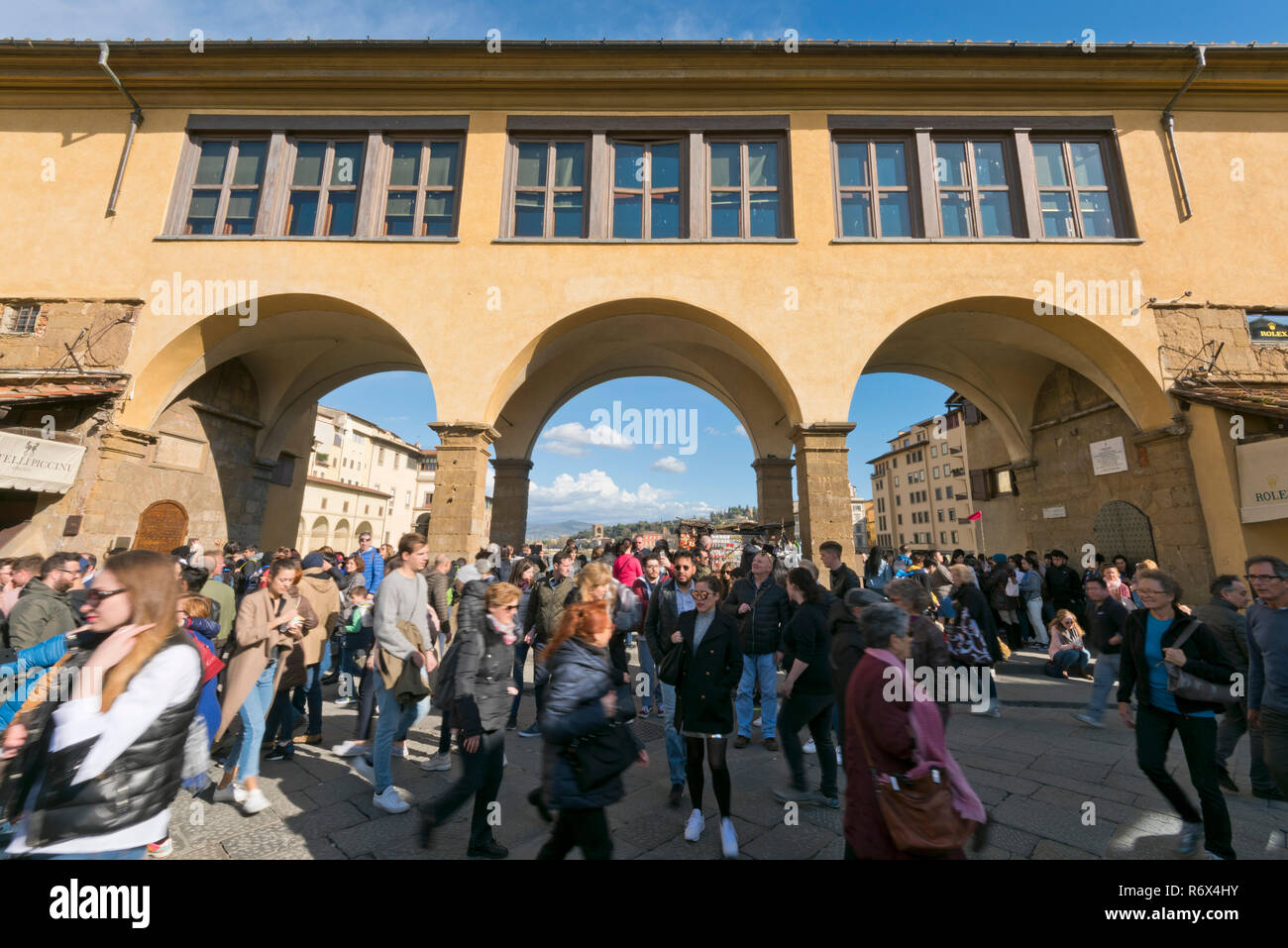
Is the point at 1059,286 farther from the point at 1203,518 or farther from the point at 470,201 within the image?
the point at 470,201

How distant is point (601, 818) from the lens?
2.43 metres

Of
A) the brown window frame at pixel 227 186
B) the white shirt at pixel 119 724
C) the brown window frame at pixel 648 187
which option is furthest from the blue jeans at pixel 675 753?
the brown window frame at pixel 227 186

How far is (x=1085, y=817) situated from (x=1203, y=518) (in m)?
8.99

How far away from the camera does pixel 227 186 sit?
1049 centimetres

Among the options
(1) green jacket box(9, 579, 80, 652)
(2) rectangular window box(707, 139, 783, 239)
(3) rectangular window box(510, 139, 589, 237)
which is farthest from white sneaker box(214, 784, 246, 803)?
(2) rectangular window box(707, 139, 783, 239)

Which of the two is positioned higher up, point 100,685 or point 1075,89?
point 1075,89

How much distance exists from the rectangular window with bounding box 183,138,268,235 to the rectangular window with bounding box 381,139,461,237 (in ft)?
9.07

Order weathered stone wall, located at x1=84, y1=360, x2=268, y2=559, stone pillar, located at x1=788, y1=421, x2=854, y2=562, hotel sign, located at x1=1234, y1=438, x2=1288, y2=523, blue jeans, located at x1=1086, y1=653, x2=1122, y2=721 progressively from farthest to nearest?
weathered stone wall, located at x1=84, y1=360, x2=268, y2=559 → stone pillar, located at x1=788, y1=421, x2=854, y2=562 → hotel sign, located at x1=1234, y1=438, x2=1288, y2=523 → blue jeans, located at x1=1086, y1=653, x2=1122, y2=721

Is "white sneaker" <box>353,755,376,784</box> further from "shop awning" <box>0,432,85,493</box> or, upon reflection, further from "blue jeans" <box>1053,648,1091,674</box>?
"blue jeans" <box>1053,648,1091,674</box>

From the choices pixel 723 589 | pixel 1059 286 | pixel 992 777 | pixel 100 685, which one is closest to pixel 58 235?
pixel 100 685

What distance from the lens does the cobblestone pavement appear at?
3.14 metres

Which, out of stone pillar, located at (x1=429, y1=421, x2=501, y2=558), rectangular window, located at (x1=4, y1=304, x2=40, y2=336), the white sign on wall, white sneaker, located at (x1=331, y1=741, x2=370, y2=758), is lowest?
white sneaker, located at (x1=331, y1=741, x2=370, y2=758)

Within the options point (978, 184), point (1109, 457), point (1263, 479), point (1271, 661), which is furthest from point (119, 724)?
point (1109, 457)

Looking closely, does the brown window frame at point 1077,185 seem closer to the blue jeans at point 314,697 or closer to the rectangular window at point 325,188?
the blue jeans at point 314,697
